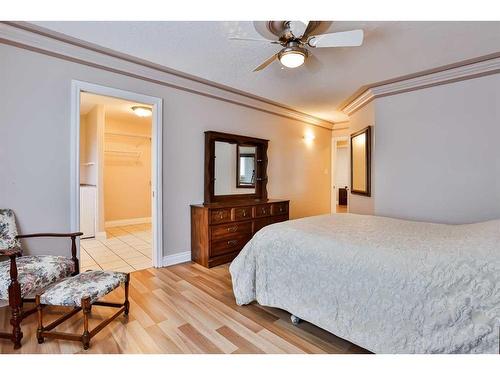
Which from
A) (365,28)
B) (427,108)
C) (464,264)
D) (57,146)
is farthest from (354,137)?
(57,146)

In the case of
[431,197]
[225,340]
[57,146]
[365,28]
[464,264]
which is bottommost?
[225,340]

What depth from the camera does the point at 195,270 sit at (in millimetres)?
3057

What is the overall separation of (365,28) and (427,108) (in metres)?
1.70

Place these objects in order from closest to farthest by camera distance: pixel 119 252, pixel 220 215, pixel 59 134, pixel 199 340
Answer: pixel 199 340
pixel 59 134
pixel 220 215
pixel 119 252

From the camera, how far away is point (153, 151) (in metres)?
3.06

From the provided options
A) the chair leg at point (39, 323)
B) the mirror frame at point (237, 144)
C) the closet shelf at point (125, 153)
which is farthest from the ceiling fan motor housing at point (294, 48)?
the closet shelf at point (125, 153)

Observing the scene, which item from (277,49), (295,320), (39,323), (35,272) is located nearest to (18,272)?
(35,272)

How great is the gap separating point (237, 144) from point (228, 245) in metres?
1.52

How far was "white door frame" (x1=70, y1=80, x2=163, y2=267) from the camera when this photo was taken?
247 cm

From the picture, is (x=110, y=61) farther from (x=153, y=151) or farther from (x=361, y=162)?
(x=361, y=162)

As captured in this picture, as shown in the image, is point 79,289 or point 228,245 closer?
point 79,289

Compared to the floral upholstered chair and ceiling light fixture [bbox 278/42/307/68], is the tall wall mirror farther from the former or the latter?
the floral upholstered chair

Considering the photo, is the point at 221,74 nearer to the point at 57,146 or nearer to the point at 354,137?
the point at 57,146

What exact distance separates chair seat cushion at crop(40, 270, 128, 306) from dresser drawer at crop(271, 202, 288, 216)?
2350mm
